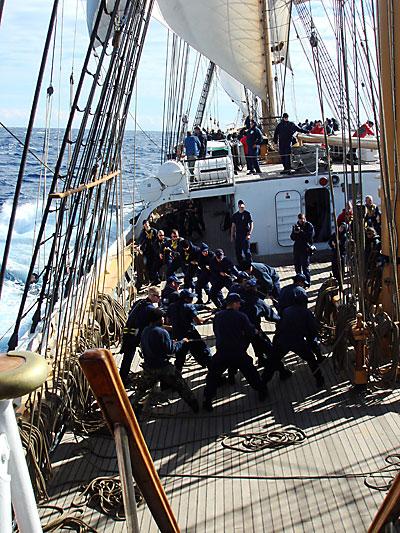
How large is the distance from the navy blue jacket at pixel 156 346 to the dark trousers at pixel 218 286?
377cm

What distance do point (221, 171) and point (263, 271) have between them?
5.25m

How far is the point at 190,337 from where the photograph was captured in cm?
812

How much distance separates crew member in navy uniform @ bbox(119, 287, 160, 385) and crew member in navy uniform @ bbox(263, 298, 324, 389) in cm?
129

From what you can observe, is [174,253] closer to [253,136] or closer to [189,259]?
[189,259]

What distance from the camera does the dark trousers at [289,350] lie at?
299 inches

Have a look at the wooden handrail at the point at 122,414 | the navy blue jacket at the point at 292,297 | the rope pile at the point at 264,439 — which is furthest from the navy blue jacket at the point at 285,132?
the wooden handrail at the point at 122,414

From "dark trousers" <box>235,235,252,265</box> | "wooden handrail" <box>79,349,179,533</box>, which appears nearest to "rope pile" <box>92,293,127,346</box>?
"dark trousers" <box>235,235,252,265</box>

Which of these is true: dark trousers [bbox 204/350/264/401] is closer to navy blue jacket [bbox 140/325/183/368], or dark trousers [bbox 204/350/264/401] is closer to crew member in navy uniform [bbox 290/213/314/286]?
navy blue jacket [bbox 140/325/183/368]

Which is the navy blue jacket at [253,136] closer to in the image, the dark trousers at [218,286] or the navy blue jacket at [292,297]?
the dark trousers at [218,286]

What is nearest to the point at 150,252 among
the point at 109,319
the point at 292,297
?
the point at 109,319

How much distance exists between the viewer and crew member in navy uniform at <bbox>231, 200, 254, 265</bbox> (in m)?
13.2

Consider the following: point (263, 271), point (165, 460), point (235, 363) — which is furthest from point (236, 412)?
point (263, 271)

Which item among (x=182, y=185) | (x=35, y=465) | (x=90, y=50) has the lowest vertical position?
(x=35, y=465)

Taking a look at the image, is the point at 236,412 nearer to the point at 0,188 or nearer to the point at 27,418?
the point at 27,418
